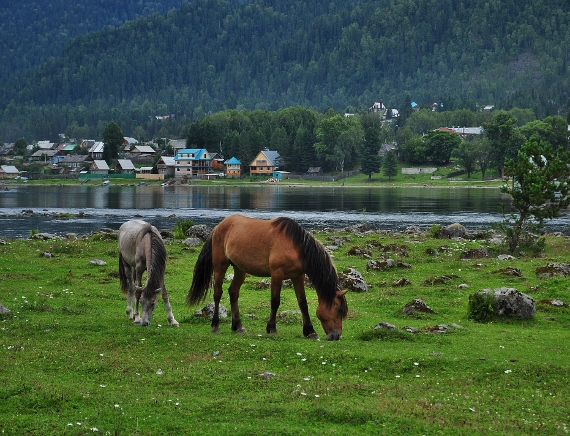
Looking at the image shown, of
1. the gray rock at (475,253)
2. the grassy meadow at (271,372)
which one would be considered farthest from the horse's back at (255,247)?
the gray rock at (475,253)

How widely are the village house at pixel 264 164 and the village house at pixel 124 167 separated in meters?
34.2

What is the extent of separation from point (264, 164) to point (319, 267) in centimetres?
17205

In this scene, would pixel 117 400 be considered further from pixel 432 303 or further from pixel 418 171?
pixel 418 171

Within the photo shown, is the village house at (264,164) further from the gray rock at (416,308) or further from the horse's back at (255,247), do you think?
the horse's back at (255,247)

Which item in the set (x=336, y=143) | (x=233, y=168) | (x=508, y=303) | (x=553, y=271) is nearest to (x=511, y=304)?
(x=508, y=303)

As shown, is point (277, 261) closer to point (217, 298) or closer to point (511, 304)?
point (217, 298)

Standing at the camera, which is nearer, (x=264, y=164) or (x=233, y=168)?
(x=264, y=164)

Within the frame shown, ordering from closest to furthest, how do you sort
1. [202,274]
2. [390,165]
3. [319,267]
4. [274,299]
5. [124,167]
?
[319,267], [274,299], [202,274], [390,165], [124,167]

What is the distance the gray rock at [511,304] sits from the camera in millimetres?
19984

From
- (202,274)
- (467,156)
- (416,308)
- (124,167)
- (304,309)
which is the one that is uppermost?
(467,156)

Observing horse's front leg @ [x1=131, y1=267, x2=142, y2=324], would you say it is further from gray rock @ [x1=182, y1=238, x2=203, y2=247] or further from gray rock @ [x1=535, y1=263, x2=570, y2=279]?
gray rock @ [x1=182, y1=238, x2=203, y2=247]

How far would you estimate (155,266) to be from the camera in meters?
18.0

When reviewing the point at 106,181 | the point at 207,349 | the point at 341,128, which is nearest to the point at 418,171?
the point at 341,128

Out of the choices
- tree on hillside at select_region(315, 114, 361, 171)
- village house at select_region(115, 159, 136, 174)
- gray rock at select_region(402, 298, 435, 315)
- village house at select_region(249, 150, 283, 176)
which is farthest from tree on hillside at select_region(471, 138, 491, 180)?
gray rock at select_region(402, 298, 435, 315)
